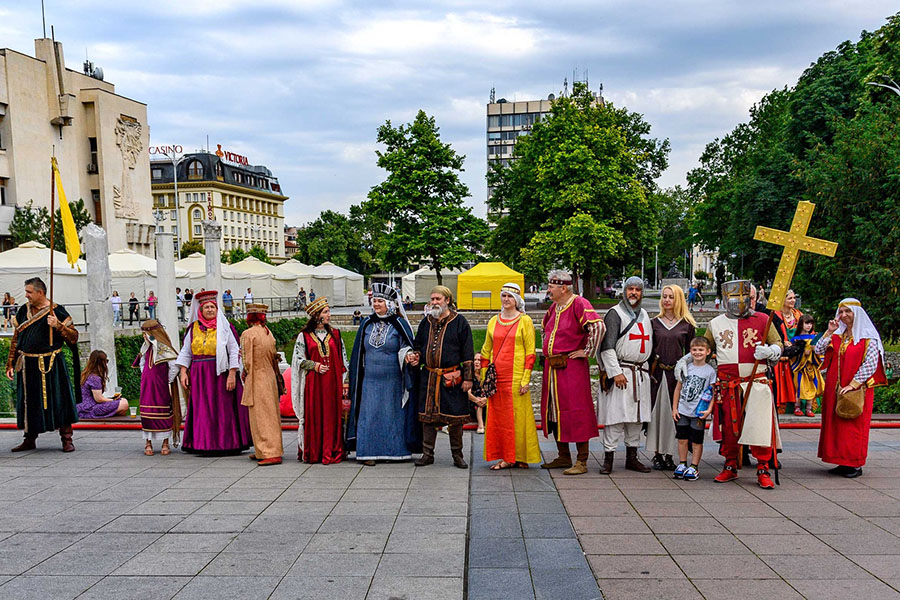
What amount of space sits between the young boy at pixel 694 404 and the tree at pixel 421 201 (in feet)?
92.5

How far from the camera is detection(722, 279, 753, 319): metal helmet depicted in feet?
21.2

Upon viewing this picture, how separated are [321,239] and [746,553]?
75167mm

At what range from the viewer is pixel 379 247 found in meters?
36.2

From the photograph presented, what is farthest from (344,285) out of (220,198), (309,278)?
(220,198)

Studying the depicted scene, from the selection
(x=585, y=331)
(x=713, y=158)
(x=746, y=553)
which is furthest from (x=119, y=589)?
(x=713, y=158)

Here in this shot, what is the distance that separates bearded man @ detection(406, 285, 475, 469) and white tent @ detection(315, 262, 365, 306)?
121 ft

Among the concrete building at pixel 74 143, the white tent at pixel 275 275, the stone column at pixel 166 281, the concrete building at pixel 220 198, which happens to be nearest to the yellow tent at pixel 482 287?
the white tent at pixel 275 275

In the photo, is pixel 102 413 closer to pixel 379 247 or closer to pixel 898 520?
pixel 898 520

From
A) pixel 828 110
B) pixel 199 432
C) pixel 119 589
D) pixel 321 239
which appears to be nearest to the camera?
pixel 119 589

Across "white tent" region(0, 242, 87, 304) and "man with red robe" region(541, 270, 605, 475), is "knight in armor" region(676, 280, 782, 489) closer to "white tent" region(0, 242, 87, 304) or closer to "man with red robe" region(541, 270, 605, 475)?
"man with red robe" region(541, 270, 605, 475)

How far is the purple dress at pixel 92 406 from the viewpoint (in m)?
9.62

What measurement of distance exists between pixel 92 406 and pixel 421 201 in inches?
1042

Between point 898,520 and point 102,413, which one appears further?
point 102,413

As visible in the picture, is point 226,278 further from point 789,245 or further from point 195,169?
point 195,169
